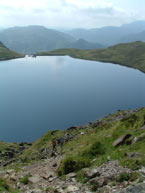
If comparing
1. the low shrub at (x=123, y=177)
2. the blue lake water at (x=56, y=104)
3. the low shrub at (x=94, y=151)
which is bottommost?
the low shrub at (x=123, y=177)

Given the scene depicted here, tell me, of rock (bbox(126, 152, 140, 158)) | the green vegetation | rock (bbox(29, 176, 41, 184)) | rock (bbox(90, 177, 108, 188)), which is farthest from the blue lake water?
rock (bbox(90, 177, 108, 188))

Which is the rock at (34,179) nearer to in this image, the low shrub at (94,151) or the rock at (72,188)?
the rock at (72,188)

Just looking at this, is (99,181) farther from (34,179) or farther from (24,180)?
(24,180)

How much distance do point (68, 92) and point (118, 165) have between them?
135746 millimetres

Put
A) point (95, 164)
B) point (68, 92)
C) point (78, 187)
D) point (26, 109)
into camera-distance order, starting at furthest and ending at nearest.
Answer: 1. point (68, 92)
2. point (26, 109)
3. point (95, 164)
4. point (78, 187)

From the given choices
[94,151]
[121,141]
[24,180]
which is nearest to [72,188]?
[24,180]

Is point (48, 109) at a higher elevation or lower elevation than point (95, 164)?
higher

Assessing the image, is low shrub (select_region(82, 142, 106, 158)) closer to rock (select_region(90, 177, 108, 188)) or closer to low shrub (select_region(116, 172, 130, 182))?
rock (select_region(90, 177, 108, 188))

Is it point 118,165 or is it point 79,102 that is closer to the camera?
point 118,165

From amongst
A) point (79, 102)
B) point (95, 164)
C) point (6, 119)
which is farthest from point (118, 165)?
point (79, 102)

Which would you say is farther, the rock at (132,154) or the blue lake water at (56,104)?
the blue lake water at (56,104)

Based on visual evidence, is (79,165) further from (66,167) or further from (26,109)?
(26,109)

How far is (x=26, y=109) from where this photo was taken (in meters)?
117

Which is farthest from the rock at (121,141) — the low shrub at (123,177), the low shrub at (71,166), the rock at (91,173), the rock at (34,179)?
the rock at (34,179)
